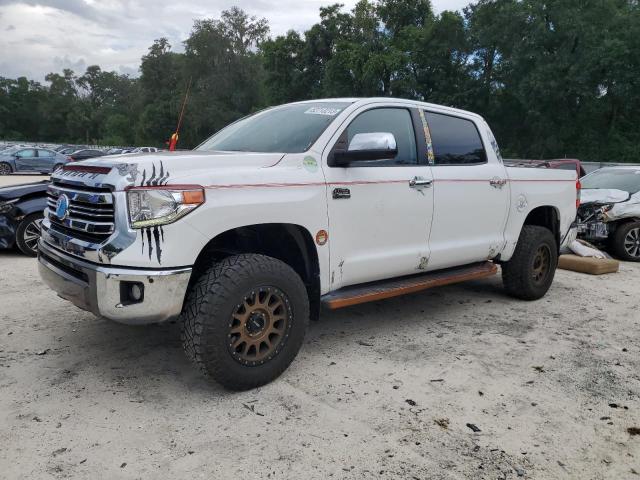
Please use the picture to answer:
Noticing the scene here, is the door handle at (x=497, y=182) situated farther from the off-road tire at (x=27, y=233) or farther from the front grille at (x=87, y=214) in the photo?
the off-road tire at (x=27, y=233)

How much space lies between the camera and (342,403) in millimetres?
3285

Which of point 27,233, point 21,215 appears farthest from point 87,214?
point 27,233

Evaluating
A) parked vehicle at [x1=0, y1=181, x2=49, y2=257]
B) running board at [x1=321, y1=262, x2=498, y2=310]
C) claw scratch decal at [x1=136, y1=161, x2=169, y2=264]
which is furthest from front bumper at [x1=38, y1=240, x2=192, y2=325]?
parked vehicle at [x1=0, y1=181, x2=49, y2=257]

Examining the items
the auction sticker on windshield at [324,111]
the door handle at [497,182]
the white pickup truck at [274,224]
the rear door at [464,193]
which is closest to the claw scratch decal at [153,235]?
the white pickup truck at [274,224]

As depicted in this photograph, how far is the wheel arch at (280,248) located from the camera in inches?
141

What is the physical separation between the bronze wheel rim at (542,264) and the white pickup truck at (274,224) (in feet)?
2.64

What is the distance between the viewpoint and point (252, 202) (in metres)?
3.28

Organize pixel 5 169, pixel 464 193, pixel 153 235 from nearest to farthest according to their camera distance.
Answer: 1. pixel 153 235
2. pixel 464 193
3. pixel 5 169

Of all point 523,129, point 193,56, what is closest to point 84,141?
point 193,56

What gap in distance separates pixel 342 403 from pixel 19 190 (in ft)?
19.8

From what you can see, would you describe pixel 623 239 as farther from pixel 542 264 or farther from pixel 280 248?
pixel 280 248

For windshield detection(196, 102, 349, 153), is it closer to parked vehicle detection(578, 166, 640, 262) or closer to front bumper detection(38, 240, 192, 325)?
front bumper detection(38, 240, 192, 325)

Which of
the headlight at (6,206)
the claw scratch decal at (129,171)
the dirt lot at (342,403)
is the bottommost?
the dirt lot at (342,403)

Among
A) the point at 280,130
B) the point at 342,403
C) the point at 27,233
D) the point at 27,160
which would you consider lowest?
the point at 342,403
